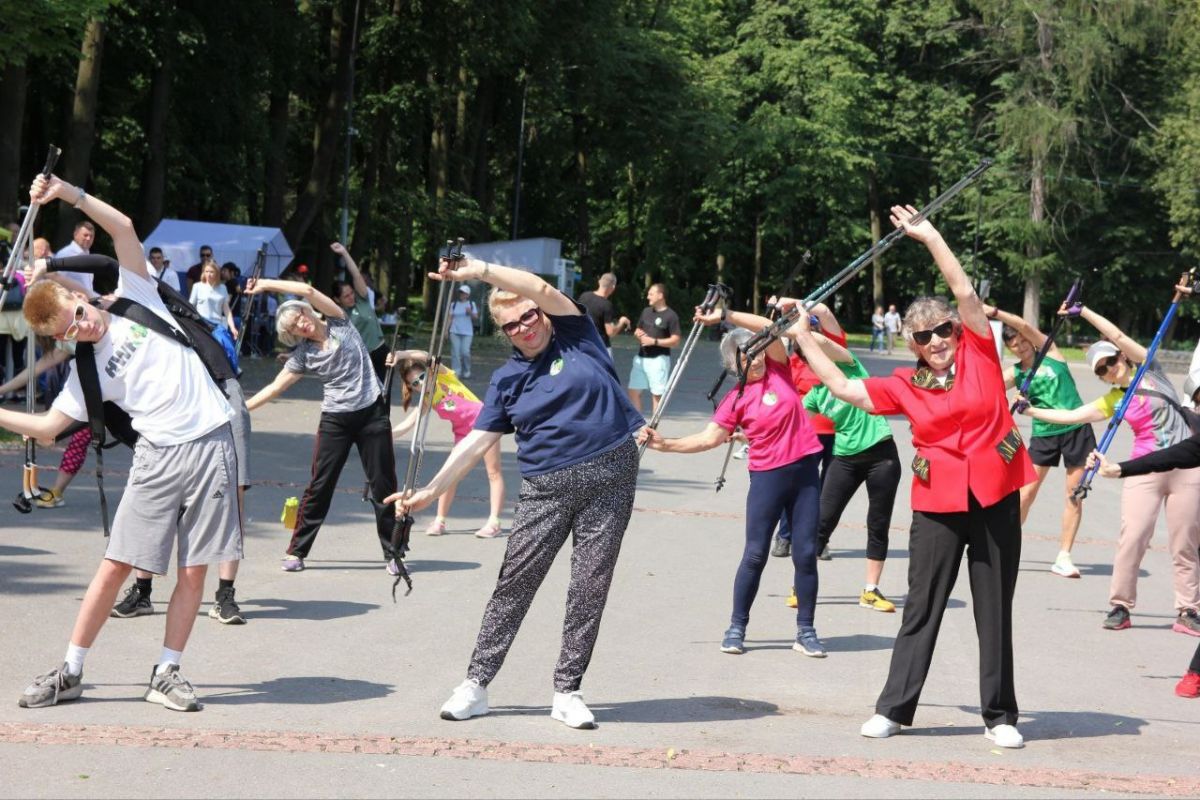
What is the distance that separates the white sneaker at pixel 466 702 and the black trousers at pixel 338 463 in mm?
3367

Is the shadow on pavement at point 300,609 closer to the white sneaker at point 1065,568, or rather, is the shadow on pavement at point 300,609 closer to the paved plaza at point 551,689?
the paved plaza at point 551,689

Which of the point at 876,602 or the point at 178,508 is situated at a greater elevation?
the point at 178,508

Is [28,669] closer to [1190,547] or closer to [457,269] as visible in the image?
[457,269]

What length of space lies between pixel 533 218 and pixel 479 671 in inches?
2072

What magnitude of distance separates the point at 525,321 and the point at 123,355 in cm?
158

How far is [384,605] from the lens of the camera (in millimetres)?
8477

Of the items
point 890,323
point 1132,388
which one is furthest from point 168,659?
point 890,323

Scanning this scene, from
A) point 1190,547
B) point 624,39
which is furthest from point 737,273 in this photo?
point 1190,547

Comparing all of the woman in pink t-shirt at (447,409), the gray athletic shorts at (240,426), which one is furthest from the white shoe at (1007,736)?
the woman in pink t-shirt at (447,409)

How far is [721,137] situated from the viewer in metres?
46.8

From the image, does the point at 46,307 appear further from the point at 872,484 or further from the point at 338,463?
the point at 872,484

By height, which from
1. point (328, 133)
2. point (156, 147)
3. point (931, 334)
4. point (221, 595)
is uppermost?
point (328, 133)

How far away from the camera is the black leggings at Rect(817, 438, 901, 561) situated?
30.0ft

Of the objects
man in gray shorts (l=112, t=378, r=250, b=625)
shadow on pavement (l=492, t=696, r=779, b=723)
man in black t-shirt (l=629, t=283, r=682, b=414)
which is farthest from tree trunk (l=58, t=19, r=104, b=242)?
shadow on pavement (l=492, t=696, r=779, b=723)
